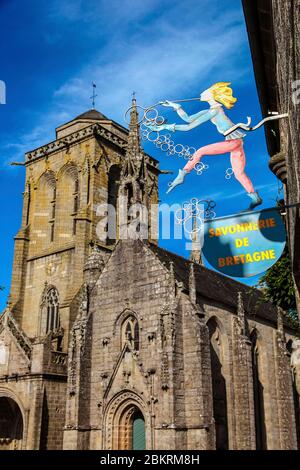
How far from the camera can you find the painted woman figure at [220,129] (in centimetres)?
691

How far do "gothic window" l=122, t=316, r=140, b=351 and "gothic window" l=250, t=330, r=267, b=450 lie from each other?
759cm

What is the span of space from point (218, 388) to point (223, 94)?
50.3 feet

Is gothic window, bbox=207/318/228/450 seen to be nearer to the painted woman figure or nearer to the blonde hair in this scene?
the painted woman figure

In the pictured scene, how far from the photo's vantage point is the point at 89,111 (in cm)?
3931

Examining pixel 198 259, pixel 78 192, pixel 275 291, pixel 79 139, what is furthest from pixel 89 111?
pixel 275 291

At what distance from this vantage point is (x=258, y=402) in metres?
23.6

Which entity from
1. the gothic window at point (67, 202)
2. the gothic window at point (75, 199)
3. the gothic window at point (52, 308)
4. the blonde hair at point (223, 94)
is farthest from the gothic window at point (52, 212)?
the blonde hair at point (223, 94)

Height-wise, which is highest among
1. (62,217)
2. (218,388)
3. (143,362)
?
(62,217)

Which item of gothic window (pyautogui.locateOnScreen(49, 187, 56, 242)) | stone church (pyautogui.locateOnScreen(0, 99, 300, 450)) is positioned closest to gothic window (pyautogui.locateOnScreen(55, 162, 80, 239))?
gothic window (pyautogui.locateOnScreen(49, 187, 56, 242))

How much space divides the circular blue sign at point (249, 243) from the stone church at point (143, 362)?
849 cm

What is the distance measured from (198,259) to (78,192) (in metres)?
12.6

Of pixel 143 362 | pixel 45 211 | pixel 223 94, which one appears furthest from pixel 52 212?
pixel 223 94

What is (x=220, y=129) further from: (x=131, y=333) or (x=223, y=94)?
(x=131, y=333)
